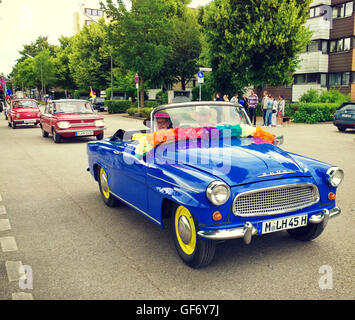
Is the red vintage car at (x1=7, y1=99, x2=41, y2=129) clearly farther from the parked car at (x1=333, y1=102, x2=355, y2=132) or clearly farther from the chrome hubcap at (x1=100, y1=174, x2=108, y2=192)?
the chrome hubcap at (x1=100, y1=174, x2=108, y2=192)

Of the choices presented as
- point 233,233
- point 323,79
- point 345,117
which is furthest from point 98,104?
point 233,233

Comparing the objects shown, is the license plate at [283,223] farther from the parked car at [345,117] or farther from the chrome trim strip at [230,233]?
the parked car at [345,117]

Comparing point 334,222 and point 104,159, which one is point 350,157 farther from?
point 104,159

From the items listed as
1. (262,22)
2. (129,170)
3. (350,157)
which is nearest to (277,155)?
(129,170)

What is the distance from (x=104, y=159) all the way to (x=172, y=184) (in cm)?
230

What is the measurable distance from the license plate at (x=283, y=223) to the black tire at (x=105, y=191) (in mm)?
2952

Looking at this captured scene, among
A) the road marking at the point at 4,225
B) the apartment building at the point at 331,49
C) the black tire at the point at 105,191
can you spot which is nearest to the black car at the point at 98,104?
the apartment building at the point at 331,49

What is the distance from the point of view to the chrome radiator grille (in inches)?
150

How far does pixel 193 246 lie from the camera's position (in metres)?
3.98

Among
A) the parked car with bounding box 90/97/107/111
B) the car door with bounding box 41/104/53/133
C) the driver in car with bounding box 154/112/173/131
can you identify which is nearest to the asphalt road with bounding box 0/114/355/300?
the driver in car with bounding box 154/112/173/131

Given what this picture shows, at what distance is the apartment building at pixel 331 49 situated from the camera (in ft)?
120

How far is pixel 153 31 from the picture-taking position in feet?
108

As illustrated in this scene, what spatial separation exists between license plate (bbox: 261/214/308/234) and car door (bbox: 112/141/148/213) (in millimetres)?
1456

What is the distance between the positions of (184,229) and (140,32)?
30.6 m
